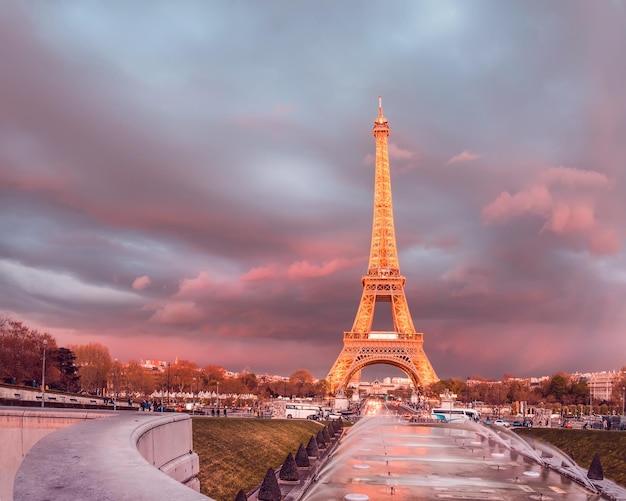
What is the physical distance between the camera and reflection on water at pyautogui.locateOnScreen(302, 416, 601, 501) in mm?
32562

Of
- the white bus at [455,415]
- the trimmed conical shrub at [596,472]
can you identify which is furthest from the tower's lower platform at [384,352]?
the trimmed conical shrub at [596,472]

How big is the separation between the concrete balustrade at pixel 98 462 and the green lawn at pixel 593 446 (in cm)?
3522

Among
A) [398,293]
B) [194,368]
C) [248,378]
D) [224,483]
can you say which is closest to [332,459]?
[224,483]

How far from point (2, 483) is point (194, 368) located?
143802mm

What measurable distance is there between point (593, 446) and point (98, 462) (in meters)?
51.7

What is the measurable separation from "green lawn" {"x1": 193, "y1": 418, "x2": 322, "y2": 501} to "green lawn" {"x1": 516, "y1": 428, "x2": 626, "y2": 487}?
2398 cm

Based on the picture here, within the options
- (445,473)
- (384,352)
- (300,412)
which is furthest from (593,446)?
(384,352)

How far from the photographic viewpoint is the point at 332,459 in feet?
151

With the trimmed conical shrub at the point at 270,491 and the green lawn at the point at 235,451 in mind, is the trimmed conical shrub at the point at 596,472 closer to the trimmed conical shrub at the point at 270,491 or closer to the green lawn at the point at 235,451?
the green lawn at the point at 235,451

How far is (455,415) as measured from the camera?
3568 inches

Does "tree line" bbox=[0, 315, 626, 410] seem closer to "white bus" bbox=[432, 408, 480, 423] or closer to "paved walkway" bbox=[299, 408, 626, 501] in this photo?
"paved walkway" bbox=[299, 408, 626, 501]

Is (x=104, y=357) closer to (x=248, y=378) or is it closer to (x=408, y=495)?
(x=248, y=378)

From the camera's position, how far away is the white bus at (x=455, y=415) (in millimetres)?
89181

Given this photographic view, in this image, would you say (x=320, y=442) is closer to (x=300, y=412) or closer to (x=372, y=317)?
(x=300, y=412)
